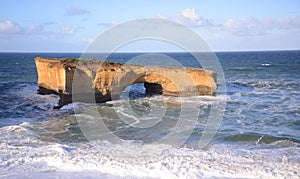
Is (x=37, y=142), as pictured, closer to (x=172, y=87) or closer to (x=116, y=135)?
(x=116, y=135)

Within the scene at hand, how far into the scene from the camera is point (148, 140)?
429 inches

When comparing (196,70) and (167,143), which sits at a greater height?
(196,70)

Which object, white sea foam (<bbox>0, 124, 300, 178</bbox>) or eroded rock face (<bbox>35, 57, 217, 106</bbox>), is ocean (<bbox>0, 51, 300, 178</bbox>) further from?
eroded rock face (<bbox>35, 57, 217, 106</bbox>)

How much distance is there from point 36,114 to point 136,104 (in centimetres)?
564

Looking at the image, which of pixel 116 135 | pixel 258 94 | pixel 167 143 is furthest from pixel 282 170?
pixel 258 94

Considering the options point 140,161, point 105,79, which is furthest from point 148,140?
point 105,79

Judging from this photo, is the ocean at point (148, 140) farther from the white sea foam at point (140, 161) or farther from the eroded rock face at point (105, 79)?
the eroded rock face at point (105, 79)

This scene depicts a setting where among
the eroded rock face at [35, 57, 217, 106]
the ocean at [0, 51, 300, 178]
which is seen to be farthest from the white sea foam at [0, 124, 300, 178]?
the eroded rock face at [35, 57, 217, 106]

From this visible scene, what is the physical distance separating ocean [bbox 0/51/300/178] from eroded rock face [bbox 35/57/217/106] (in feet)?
2.76

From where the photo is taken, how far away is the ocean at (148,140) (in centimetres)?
756

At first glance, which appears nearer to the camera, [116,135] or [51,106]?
[116,135]

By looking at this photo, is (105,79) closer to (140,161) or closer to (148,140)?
(148,140)

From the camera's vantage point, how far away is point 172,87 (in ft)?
67.6

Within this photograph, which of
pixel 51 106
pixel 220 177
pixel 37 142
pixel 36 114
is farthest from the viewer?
pixel 51 106
